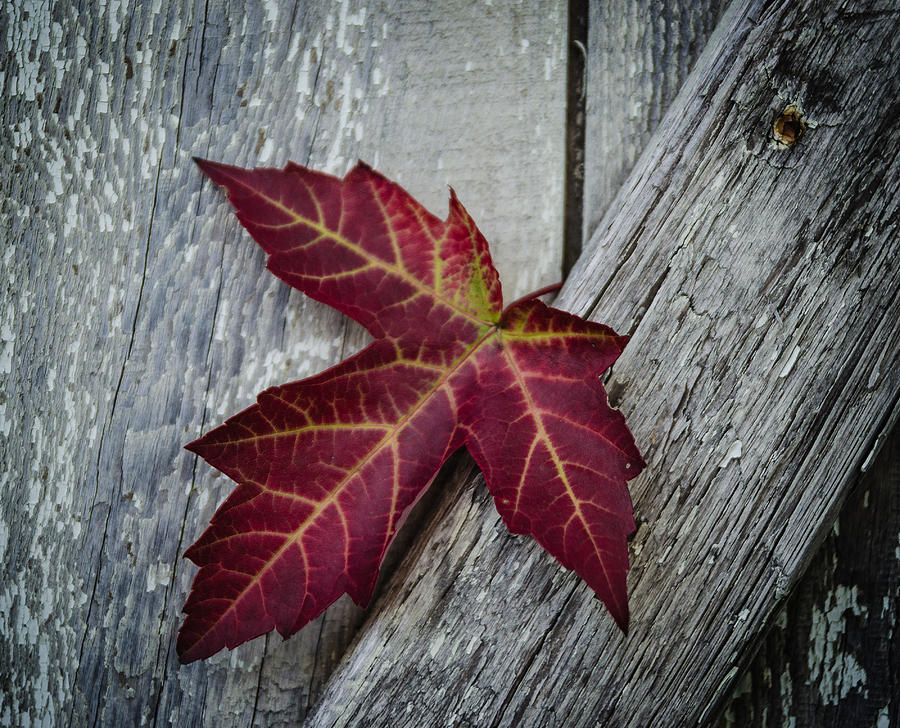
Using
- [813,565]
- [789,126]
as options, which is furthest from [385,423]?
[813,565]

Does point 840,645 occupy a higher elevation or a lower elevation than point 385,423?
lower

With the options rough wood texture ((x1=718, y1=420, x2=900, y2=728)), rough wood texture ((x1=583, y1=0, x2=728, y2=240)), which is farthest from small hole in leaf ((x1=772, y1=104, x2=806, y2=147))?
rough wood texture ((x1=718, y1=420, x2=900, y2=728))

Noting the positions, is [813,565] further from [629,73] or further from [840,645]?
[629,73]

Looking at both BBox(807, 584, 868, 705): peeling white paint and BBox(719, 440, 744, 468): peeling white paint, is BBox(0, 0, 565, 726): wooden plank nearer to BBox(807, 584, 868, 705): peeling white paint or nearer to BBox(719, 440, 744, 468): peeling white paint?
BBox(719, 440, 744, 468): peeling white paint

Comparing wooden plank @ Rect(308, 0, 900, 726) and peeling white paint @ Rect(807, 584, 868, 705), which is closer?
wooden plank @ Rect(308, 0, 900, 726)

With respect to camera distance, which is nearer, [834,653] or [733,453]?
[733,453]

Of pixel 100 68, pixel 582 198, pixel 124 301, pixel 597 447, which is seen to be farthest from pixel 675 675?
pixel 100 68

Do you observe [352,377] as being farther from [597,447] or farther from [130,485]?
[130,485]
